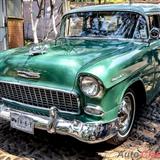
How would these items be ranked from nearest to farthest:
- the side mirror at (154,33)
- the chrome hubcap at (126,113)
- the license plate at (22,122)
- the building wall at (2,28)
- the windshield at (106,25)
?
the license plate at (22,122)
the chrome hubcap at (126,113)
the side mirror at (154,33)
the windshield at (106,25)
the building wall at (2,28)

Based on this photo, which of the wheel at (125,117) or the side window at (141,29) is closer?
the wheel at (125,117)

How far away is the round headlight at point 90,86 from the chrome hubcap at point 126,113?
0.63 metres

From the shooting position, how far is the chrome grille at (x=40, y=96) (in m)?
3.66

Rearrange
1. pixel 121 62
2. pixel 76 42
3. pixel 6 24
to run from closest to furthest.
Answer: pixel 121 62, pixel 76 42, pixel 6 24

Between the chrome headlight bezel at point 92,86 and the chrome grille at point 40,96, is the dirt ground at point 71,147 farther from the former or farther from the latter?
the chrome headlight bezel at point 92,86

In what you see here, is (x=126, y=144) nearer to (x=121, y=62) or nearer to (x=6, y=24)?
(x=121, y=62)

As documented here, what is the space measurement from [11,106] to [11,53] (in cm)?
72

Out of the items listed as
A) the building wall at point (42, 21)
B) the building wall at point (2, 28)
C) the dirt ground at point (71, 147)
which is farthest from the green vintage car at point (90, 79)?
the building wall at point (42, 21)

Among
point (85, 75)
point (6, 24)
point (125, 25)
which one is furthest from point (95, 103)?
point (6, 24)

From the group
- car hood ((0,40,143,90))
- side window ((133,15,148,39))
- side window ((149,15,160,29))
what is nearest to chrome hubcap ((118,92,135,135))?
car hood ((0,40,143,90))

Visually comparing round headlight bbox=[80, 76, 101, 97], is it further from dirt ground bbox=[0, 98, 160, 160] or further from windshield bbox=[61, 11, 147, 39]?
windshield bbox=[61, 11, 147, 39]

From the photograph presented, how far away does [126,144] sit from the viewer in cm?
433

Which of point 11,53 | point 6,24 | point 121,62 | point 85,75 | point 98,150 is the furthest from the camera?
point 6,24

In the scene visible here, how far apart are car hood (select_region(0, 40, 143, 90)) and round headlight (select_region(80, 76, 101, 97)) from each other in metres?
0.12
